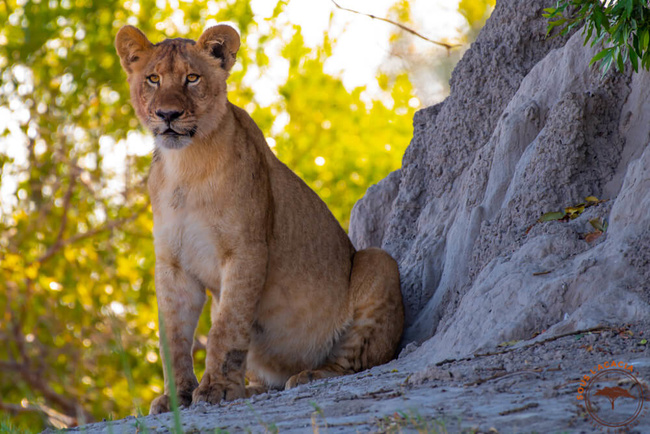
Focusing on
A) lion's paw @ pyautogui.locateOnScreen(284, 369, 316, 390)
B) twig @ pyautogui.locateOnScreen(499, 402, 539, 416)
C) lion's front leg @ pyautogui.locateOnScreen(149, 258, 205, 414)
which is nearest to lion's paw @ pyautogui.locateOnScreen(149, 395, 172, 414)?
lion's front leg @ pyautogui.locateOnScreen(149, 258, 205, 414)

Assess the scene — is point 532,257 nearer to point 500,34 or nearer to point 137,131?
point 500,34

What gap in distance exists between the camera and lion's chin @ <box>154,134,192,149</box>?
5.10m

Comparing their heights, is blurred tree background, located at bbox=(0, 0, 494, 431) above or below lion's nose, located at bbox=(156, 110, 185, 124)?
above

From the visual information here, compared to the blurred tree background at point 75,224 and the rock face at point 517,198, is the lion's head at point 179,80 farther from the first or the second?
the blurred tree background at point 75,224

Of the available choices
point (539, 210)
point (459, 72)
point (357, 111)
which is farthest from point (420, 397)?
point (357, 111)

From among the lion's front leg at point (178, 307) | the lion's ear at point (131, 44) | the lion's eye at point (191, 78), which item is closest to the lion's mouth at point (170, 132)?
the lion's eye at point (191, 78)

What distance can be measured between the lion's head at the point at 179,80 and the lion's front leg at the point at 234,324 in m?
0.84

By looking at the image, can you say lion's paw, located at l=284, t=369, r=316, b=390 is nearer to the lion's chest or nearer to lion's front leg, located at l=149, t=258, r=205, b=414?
lion's front leg, located at l=149, t=258, r=205, b=414

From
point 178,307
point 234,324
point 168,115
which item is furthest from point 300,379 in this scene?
point 168,115

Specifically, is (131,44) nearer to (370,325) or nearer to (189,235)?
(189,235)

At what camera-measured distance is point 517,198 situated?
5.31 meters

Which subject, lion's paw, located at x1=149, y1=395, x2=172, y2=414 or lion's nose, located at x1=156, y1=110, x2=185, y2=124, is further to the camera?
lion's nose, located at x1=156, y1=110, x2=185, y2=124

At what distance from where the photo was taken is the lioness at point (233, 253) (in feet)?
16.6

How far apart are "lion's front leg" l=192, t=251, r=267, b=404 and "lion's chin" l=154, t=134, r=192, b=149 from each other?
0.75 meters
